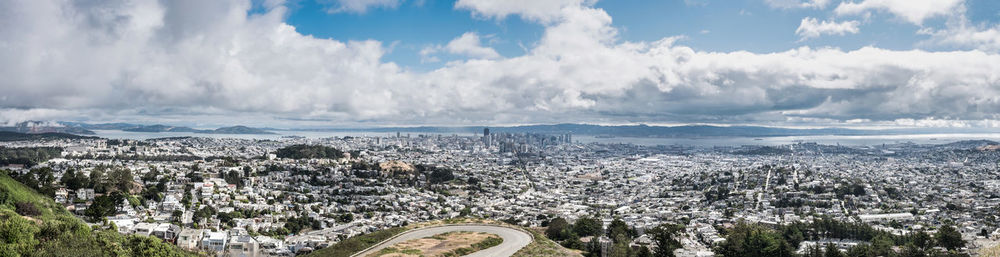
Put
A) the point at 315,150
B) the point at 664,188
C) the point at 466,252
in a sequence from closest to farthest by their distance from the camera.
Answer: the point at 466,252 → the point at 664,188 → the point at 315,150

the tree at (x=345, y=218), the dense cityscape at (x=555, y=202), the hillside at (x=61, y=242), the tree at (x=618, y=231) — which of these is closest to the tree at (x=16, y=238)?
the hillside at (x=61, y=242)

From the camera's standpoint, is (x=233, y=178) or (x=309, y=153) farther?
(x=309, y=153)

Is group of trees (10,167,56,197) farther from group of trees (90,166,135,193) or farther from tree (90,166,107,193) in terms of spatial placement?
group of trees (90,166,135,193)

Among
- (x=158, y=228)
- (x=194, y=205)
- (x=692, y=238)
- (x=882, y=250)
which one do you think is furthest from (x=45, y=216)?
(x=882, y=250)

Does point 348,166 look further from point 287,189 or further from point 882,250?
point 882,250

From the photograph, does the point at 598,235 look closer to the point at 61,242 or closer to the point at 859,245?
the point at 859,245

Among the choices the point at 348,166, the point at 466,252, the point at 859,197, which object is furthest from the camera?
the point at 348,166

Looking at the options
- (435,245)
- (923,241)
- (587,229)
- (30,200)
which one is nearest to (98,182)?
(30,200)
